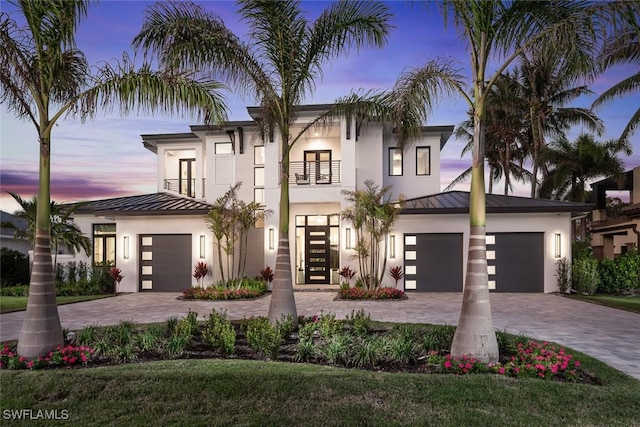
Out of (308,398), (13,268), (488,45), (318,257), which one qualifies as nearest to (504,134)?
(318,257)

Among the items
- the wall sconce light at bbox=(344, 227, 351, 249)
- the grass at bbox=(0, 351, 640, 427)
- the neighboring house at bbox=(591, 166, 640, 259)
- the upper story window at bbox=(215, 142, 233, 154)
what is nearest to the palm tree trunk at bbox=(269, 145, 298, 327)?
the grass at bbox=(0, 351, 640, 427)

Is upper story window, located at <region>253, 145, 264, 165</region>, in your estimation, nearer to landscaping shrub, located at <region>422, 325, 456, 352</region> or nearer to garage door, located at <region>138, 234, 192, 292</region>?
garage door, located at <region>138, 234, 192, 292</region>

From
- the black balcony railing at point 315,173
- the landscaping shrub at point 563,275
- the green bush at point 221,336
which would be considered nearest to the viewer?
the green bush at point 221,336

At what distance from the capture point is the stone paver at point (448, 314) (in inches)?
305

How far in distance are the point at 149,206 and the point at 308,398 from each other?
48.4 ft

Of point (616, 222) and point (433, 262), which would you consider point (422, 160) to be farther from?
point (616, 222)

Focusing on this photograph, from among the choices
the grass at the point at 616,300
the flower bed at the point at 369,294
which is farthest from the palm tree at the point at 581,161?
the flower bed at the point at 369,294

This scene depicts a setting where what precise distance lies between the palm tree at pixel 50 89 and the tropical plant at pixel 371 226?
859 cm

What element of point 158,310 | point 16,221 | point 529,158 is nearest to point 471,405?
point 158,310

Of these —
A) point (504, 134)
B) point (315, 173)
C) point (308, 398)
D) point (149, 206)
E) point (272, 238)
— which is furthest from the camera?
point (504, 134)

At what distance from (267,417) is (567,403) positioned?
3.16 metres

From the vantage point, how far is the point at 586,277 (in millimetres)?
15289

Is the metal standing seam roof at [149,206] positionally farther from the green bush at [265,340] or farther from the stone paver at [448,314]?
the green bush at [265,340]

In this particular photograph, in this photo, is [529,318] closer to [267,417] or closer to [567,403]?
[567,403]
